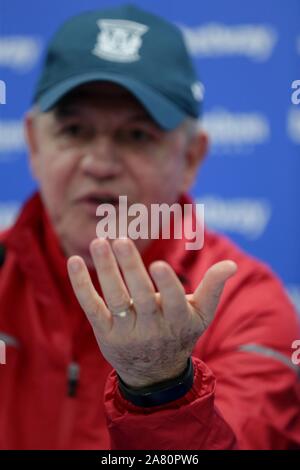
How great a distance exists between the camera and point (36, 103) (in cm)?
86

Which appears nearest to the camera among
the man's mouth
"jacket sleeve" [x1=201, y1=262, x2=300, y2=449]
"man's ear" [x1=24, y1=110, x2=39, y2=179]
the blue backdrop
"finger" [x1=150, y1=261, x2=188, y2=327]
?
"finger" [x1=150, y1=261, x2=188, y2=327]

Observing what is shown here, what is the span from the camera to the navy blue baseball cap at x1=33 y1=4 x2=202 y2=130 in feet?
2.59

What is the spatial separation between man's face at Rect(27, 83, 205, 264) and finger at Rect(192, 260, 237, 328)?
305 mm

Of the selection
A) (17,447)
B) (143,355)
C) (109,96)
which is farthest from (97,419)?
(109,96)

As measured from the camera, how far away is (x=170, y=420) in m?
0.51

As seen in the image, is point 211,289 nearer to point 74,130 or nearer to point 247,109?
point 74,130

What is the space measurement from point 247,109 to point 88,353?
704 millimetres

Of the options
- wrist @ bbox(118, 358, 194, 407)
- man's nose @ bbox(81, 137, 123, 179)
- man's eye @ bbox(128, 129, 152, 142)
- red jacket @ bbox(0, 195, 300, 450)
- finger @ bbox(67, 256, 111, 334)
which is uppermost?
finger @ bbox(67, 256, 111, 334)

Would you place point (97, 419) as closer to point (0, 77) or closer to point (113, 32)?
point (113, 32)

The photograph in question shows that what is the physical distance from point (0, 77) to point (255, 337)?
79 centimetres

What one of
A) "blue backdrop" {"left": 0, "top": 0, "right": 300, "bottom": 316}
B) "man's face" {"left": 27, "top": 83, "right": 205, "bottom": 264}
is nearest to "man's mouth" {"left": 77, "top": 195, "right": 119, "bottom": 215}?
"man's face" {"left": 27, "top": 83, "right": 205, "bottom": 264}

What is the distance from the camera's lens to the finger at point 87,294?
466 mm
